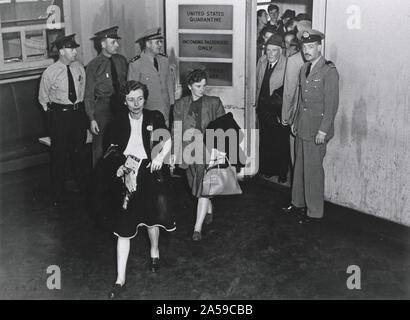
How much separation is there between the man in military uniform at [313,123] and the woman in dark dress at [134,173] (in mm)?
1784

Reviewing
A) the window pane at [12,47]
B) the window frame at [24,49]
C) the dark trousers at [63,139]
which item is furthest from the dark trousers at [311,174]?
the window pane at [12,47]

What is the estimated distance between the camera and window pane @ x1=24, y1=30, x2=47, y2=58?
851 cm

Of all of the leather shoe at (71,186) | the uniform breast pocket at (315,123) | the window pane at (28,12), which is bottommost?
the leather shoe at (71,186)

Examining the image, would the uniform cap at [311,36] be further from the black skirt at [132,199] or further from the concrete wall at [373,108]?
the black skirt at [132,199]

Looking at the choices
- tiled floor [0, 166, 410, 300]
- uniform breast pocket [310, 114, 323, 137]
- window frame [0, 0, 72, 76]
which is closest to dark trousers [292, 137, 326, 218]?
uniform breast pocket [310, 114, 323, 137]

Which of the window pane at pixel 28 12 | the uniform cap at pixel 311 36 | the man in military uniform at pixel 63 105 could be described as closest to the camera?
the uniform cap at pixel 311 36

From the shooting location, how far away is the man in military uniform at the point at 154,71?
721 cm

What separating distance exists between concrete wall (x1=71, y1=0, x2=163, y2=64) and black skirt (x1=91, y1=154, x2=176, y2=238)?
12.5 feet

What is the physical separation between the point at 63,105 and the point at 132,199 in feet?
8.44

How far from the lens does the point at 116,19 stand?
883 cm

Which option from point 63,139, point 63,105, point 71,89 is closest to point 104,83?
point 71,89

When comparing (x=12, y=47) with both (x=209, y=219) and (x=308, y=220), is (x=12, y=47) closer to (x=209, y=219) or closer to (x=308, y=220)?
(x=209, y=219)

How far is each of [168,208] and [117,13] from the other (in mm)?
4522
